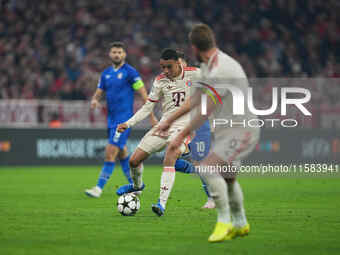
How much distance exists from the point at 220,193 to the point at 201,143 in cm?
415

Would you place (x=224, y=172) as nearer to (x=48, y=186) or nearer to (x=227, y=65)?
(x=227, y=65)

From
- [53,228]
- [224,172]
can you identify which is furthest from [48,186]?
[224,172]

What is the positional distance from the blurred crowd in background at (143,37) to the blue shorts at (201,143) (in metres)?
10.8

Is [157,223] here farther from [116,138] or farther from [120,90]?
[120,90]

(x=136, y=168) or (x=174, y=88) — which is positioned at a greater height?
(x=174, y=88)

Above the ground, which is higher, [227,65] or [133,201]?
[227,65]

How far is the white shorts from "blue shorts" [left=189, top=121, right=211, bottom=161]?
3.77m

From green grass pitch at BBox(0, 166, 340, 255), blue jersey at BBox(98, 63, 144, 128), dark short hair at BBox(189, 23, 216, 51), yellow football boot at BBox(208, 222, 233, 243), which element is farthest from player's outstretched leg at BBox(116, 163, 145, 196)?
dark short hair at BBox(189, 23, 216, 51)

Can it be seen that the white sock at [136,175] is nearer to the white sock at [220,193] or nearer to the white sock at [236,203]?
the white sock at [236,203]

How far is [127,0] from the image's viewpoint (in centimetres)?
2530

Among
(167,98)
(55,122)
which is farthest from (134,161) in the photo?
(55,122)

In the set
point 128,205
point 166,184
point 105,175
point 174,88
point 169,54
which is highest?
point 169,54

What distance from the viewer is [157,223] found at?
8.20m

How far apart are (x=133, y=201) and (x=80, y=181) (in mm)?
6739
